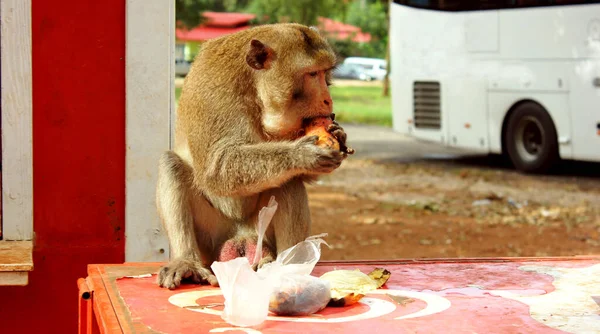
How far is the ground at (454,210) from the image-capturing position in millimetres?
10586

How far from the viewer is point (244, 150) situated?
4391 mm

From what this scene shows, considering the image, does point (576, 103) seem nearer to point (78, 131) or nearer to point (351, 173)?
point (351, 173)

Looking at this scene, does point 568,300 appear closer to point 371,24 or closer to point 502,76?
point 502,76

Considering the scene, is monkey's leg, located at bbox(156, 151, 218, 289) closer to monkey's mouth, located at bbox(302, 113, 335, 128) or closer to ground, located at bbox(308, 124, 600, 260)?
monkey's mouth, located at bbox(302, 113, 335, 128)

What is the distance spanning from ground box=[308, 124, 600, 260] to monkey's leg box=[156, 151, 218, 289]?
18.8 ft

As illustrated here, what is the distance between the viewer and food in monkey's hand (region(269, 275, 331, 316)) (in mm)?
3584

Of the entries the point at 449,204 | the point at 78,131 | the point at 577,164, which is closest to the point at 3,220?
the point at 78,131

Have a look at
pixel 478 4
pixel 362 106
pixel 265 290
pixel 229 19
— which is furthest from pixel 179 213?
pixel 229 19

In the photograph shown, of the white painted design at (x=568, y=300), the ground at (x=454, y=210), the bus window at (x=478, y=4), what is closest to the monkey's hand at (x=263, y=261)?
the white painted design at (x=568, y=300)

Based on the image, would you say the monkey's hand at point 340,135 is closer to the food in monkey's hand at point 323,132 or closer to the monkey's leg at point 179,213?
the food in monkey's hand at point 323,132

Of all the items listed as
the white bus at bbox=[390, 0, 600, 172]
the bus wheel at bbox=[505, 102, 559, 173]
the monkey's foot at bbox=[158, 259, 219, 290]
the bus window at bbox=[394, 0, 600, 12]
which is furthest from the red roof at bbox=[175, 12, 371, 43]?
the monkey's foot at bbox=[158, 259, 219, 290]

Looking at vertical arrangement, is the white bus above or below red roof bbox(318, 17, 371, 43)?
below

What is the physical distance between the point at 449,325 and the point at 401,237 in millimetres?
7667

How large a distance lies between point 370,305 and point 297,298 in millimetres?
343
